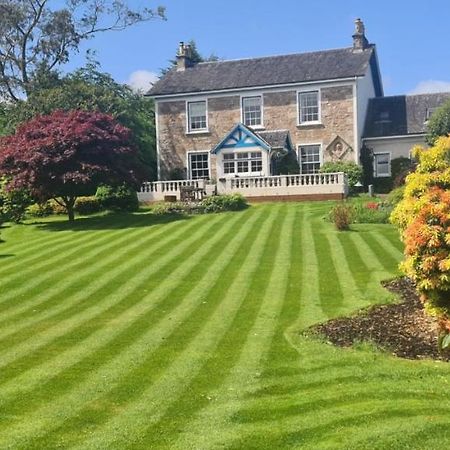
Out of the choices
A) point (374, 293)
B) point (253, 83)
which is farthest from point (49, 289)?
point (253, 83)

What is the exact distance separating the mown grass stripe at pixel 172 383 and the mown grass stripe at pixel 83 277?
3.10 metres

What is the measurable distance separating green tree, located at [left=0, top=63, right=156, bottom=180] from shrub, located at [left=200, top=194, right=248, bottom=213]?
31.6ft

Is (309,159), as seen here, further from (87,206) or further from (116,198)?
(87,206)

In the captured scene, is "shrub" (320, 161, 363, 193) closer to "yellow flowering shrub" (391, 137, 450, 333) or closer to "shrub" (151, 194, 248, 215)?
"shrub" (151, 194, 248, 215)

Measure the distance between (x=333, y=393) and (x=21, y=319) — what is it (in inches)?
251

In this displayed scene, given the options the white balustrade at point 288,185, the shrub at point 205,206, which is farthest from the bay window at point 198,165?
the shrub at point 205,206

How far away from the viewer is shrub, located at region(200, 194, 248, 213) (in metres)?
29.2

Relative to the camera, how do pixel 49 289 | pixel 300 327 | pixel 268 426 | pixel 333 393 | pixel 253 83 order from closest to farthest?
pixel 268 426 → pixel 333 393 → pixel 300 327 → pixel 49 289 → pixel 253 83

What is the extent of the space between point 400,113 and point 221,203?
17724 millimetres

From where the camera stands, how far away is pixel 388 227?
2233 cm

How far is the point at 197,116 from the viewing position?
1623 inches

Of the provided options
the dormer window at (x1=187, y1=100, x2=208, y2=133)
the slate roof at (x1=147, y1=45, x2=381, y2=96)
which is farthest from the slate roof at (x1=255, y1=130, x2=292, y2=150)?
the dormer window at (x1=187, y1=100, x2=208, y2=133)

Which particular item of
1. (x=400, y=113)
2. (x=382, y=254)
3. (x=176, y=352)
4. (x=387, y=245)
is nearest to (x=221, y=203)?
(x=387, y=245)

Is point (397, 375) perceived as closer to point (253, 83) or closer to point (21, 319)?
point (21, 319)
